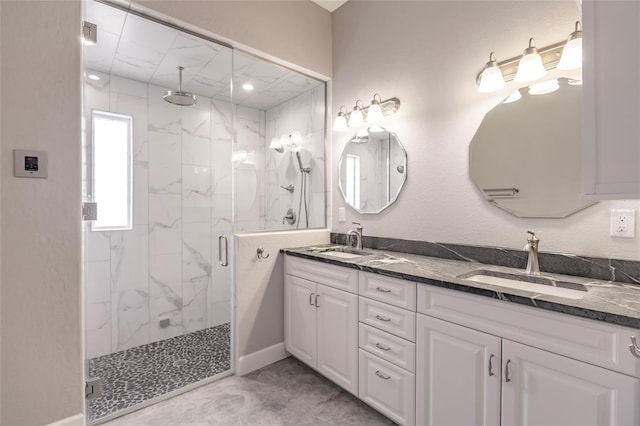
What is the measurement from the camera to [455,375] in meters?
1.37

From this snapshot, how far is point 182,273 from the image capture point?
9.73ft

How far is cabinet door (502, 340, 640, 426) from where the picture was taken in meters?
0.98

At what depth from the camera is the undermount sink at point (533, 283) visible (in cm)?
139

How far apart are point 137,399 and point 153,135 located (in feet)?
6.74

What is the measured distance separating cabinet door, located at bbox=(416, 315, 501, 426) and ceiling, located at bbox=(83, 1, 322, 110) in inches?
90.2

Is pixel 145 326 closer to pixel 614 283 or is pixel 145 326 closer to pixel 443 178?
pixel 443 178

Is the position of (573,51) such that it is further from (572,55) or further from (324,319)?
(324,319)

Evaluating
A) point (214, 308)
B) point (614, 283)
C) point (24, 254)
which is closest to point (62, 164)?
point (24, 254)

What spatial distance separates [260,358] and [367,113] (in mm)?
2097

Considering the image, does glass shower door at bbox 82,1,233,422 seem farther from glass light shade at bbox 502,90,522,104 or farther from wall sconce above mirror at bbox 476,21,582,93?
glass light shade at bbox 502,90,522,104

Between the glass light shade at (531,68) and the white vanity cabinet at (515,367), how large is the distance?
3.81ft

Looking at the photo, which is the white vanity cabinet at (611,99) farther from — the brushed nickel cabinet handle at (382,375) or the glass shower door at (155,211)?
the glass shower door at (155,211)

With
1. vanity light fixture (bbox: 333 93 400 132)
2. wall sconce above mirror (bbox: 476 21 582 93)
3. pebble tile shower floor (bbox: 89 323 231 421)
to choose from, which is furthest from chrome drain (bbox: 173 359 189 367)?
wall sconce above mirror (bbox: 476 21 582 93)

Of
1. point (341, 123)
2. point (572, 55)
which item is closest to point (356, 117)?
point (341, 123)
